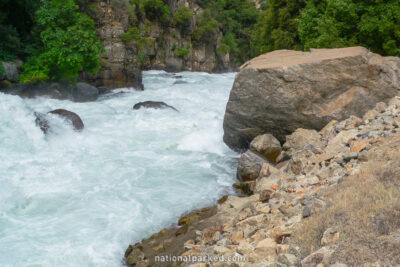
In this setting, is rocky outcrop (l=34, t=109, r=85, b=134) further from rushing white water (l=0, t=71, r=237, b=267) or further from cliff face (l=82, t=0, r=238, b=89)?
cliff face (l=82, t=0, r=238, b=89)

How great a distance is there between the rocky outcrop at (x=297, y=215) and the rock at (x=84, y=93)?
11.9 metres

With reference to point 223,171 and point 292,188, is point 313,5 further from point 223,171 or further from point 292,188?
point 292,188

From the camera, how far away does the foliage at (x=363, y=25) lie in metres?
11.6

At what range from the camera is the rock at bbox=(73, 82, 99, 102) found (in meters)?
16.2

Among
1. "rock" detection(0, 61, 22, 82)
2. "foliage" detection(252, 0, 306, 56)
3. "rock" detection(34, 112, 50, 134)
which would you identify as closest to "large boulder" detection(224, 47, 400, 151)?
"rock" detection(34, 112, 50, 134)

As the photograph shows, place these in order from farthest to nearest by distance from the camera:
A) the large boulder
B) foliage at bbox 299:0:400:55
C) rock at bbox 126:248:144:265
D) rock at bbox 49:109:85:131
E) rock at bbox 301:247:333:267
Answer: foliage at bbox 299:0:400:55 → rock at bbox 49:109:85:131 → the large boulder → rock at bbox 126:248:144:265 → rock at bbox 301:247:333:267

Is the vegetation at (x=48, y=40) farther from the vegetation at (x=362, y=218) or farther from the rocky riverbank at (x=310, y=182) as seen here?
the vegetation at (x=362, y=218)

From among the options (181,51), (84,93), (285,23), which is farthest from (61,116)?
(181,51)

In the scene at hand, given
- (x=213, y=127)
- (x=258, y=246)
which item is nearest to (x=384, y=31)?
(x=213, y=127)

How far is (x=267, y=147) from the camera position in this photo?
8195mm

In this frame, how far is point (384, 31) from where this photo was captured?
11.8 metres

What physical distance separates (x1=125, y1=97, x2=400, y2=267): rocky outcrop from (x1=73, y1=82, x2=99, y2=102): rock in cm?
1194

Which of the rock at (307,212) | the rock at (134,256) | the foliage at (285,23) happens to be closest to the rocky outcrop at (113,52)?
the foliage at (285,23)

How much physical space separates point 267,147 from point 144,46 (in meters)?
24.4
